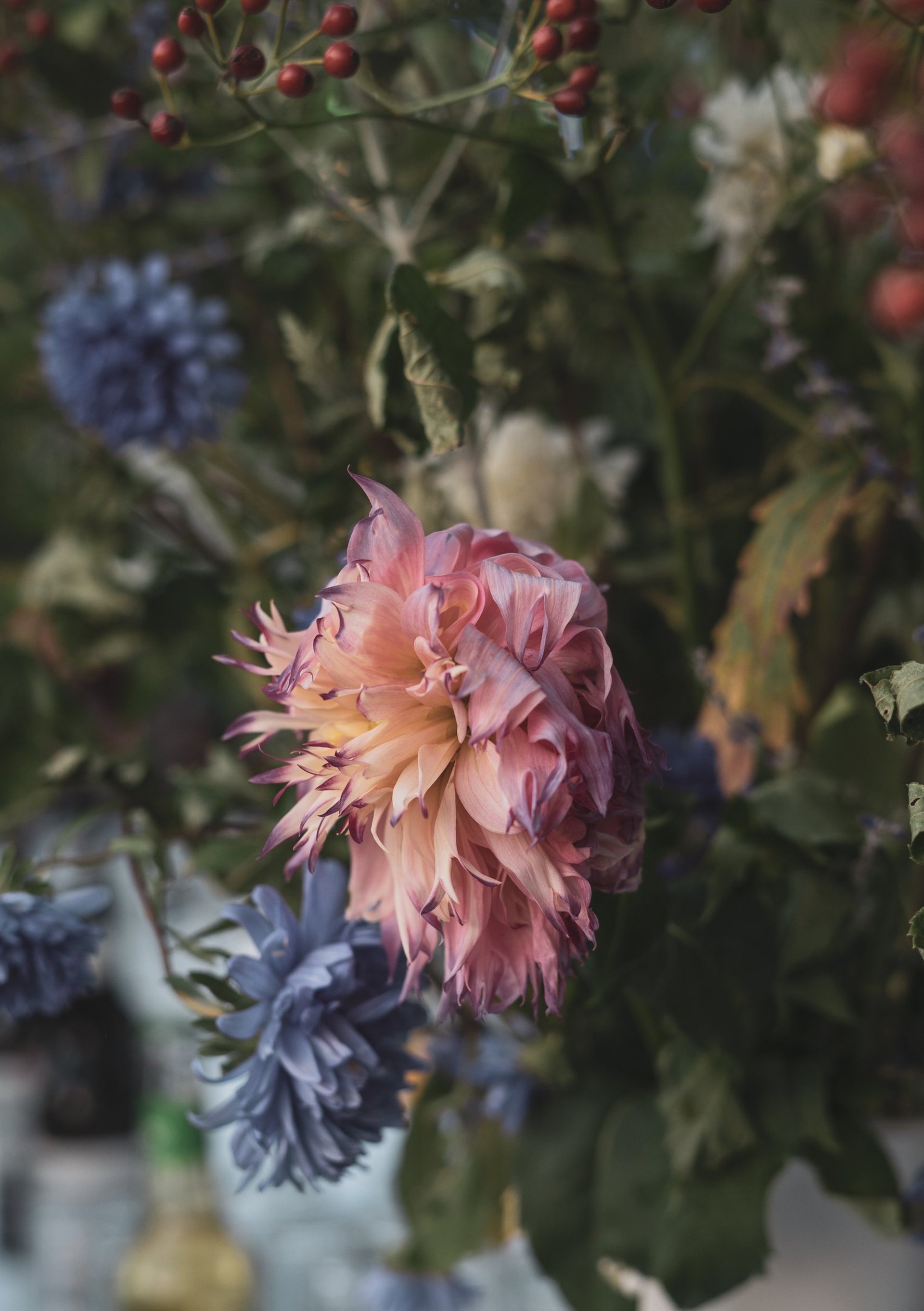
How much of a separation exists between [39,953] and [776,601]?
0.61ft

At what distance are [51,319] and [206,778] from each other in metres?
0.16

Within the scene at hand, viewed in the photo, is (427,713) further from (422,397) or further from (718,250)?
(718,250)

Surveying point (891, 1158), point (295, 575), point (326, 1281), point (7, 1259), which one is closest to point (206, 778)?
point (295, 575)

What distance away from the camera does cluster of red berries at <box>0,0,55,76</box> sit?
346mm

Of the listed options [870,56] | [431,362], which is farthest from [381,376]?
[870,56]

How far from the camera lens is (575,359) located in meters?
0.40

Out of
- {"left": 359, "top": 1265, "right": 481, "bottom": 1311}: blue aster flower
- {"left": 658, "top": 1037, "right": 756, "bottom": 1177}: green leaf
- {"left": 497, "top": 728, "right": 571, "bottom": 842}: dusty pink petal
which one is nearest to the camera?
{"left": 497, "top": 728, "right": 571, "bottom": 842}: dusty pink petal

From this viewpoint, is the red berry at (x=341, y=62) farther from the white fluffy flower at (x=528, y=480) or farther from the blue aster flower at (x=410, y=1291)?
the blue aster flower at (x=410, y=1291)

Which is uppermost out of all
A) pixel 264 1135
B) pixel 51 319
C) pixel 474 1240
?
pixel 51 319

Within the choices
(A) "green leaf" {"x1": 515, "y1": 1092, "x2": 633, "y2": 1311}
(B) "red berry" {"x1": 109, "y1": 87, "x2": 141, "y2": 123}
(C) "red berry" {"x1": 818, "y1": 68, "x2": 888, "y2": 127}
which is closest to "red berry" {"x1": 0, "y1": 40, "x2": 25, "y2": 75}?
(B) "red berry" {"x1": 109, "y1": 87, "x2": 141, "y2": 123}

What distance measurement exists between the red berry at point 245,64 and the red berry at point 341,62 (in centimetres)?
1

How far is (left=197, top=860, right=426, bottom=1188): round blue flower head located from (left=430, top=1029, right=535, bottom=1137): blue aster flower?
121 mm

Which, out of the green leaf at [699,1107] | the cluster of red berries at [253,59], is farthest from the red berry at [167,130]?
the green leaf at [699,1107]

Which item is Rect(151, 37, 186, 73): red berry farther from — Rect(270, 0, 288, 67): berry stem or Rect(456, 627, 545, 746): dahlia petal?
Rect(456, 627, 545, 746): dahlia petal
